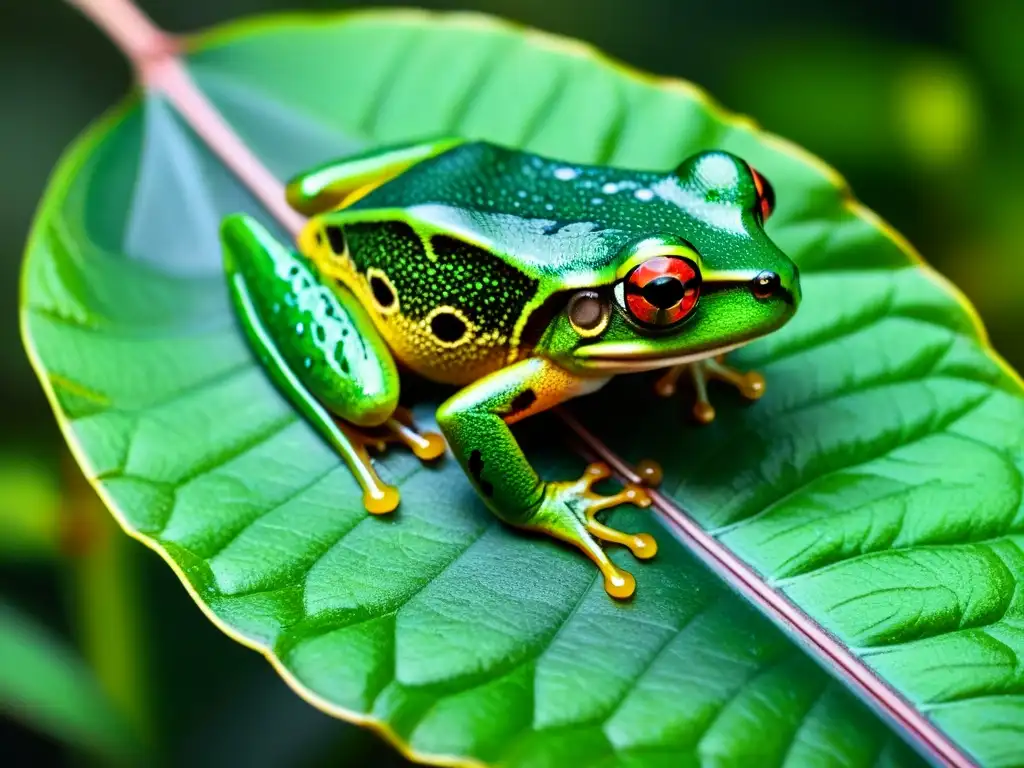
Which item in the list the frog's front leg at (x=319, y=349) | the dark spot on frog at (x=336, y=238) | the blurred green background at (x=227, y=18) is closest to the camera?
the frog's front leg at (x=319, y=349)

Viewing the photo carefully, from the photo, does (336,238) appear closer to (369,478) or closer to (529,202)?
(529,202)

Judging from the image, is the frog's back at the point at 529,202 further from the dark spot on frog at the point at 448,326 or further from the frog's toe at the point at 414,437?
the frog's toe at the point at 414,437

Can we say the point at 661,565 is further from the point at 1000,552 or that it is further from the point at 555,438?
the point at 1000,552

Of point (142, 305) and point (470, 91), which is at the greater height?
point (470, 91)

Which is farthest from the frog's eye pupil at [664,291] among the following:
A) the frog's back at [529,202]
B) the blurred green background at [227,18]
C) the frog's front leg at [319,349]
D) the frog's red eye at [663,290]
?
the blurred green background at [227,18]

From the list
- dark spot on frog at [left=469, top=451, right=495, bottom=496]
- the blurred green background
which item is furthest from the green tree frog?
the blurred green background

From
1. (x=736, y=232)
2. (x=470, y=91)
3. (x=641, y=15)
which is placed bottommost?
(x=736, y=232)

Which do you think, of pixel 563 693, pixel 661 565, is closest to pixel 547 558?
pixel 661 565
